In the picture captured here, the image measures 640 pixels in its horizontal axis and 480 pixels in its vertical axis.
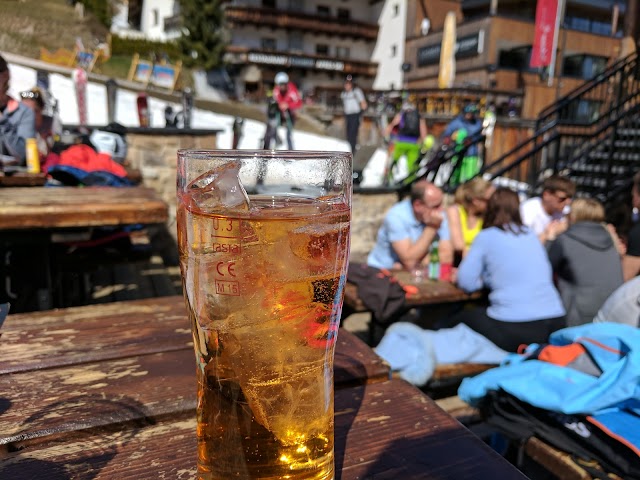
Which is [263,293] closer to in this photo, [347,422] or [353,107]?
[347,422]

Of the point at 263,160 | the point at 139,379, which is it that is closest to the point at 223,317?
the point at 263,160

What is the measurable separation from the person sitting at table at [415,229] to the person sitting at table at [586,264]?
87cm

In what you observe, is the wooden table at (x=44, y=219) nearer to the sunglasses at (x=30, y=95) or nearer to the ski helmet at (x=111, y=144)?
the ski helmet at (x=111, y=144)

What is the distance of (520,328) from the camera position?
3141 millimetres

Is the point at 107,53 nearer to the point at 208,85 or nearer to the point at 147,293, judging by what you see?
the point at 208,85

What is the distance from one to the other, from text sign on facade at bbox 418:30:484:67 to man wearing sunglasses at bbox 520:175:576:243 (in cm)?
2371

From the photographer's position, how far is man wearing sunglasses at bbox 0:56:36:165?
426 centimetres

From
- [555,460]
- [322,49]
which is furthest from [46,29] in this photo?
[555,460]

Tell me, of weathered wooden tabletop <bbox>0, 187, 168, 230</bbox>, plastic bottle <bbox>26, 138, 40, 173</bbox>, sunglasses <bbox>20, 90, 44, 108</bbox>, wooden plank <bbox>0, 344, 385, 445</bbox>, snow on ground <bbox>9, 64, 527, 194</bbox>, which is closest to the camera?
wooden plank <bbox>0, 344, 385, 445</bbox>

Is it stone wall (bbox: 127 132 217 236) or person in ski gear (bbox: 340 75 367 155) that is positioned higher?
person in ski gear (bbox: 340 75 367 155)

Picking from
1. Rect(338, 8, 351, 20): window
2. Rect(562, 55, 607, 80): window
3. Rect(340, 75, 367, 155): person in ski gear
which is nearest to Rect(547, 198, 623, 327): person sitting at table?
Rect(340, 75, 367, 155): person in ski gear

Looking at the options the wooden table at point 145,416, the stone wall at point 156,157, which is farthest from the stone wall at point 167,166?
the wooden table at point 145,416

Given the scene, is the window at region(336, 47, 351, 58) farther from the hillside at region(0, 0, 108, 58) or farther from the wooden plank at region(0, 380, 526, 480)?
the wooden plank at region(0, 380, 526, 480)

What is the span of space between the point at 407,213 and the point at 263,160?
3.42m
